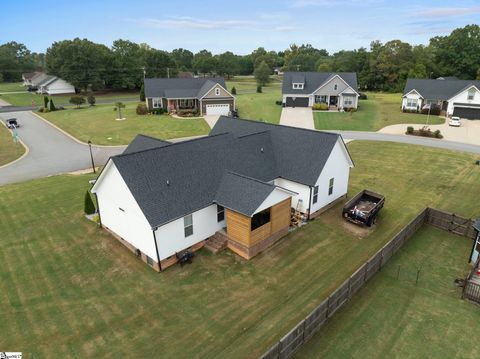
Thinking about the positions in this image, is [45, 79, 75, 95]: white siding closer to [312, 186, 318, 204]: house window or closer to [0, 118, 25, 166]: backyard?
[0, 118, 25, 166]: backyard

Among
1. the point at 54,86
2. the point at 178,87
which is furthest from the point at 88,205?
the point at 54,86

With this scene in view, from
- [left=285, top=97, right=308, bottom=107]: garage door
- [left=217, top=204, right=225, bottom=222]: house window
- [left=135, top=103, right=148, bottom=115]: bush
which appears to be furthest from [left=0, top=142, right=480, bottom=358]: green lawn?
[left=285, top=97, right=308, bottom=107]: garage door

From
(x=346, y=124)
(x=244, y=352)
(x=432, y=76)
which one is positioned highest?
(x=432, y=76)

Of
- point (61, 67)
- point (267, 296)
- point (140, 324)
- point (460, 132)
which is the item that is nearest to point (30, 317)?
point (140, 324)

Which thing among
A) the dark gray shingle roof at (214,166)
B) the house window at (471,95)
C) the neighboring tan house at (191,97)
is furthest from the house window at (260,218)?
the house window at (471,95)

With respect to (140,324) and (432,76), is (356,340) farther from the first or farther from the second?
(432,76)

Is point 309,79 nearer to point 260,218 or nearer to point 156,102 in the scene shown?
point 156,102
